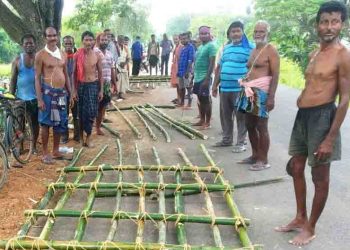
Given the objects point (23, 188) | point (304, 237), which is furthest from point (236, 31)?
point (23, 188)

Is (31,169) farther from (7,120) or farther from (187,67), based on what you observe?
(187,67)

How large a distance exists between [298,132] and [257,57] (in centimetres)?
184

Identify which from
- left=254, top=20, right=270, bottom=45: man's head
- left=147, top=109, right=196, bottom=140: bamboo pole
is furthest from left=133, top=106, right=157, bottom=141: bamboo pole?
left=254, top=20, right=270, bottom=45: man's head

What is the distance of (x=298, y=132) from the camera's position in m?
3.59

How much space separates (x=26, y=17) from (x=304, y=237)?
5906 millimetres

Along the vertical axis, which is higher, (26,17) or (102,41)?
(26,17)

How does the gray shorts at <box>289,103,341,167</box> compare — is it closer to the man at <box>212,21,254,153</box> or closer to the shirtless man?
the shirtless man

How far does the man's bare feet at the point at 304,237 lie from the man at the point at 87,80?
12.7ft

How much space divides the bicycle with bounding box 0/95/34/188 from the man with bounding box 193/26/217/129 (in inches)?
120

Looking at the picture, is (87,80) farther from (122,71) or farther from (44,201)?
(122,71)

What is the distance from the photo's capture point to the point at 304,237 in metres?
3.51

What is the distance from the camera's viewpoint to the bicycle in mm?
5113

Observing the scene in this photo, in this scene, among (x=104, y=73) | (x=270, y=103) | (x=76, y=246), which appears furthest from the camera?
(x=104, y=73)

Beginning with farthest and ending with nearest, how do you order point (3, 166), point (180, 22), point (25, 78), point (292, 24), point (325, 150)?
point (180, 22), point (292, 24), point (25, 78), point (3, 166), point (325, 150)
